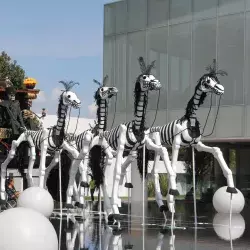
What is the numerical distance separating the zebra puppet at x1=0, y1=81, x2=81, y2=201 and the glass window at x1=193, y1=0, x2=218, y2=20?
10056 millimetres

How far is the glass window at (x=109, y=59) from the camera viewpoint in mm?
32969

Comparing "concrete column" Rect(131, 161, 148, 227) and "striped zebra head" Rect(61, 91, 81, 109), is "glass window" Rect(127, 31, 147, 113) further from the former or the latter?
"striped zebra head" Rect(61, 91, 81, 109)

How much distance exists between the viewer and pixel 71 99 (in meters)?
21.0

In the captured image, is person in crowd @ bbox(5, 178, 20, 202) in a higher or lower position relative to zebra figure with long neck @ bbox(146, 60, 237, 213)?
lower

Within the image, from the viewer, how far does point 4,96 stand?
24.6 m

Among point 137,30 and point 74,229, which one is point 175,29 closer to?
point 137,30

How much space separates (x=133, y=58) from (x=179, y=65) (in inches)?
109

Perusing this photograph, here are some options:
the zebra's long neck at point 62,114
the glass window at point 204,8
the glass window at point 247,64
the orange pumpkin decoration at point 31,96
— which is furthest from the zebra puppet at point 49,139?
the glass window at point 204,8

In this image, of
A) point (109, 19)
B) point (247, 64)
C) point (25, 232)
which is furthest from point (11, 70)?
point (25, 232)

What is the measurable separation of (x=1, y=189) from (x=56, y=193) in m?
3.45

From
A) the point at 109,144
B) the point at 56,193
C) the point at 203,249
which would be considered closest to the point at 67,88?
the point at 109,144

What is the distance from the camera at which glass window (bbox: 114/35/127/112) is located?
107 ft

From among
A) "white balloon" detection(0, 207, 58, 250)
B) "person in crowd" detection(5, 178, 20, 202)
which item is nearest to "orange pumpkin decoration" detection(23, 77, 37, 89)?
"person in crowd" detection(5, 178, 20, 202)

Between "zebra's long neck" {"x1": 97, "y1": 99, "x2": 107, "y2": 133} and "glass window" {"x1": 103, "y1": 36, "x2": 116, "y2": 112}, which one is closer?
"zebra's long neck" {"x1": 97, "y1": 99, "x2": 107, "y2": 133}
